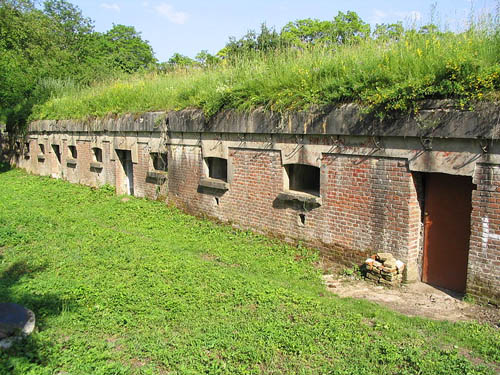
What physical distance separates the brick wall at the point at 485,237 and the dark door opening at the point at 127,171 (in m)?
12.1

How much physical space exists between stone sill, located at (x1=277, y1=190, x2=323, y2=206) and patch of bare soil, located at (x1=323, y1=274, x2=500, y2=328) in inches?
59.8

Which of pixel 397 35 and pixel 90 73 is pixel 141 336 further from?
pixel 90 73

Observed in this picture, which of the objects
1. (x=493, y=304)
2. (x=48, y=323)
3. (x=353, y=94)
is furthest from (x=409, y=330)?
(x=48, y=323)

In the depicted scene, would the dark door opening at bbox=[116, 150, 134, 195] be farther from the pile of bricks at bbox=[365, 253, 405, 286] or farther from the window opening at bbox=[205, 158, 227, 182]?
the pile of bricks at bbox=[365, 253, 405, 286]

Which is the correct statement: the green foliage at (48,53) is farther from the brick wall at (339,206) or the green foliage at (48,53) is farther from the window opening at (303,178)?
the window opening at (303,178)

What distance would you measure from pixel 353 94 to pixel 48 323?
6.07 m

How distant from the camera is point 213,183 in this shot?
11.2 meters

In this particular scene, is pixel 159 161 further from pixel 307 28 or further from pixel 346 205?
pixel 307 28

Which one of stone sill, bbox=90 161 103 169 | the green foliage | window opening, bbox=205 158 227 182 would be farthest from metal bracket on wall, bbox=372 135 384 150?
the green foliage

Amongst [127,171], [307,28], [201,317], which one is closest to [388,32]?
[201,317]

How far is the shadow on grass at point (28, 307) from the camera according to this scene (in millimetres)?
4777

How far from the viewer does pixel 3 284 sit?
7219 mm

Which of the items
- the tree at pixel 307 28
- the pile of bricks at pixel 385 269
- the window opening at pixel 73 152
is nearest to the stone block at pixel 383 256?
the pile of bricks at pixel 385 269

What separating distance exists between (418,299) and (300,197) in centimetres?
305
